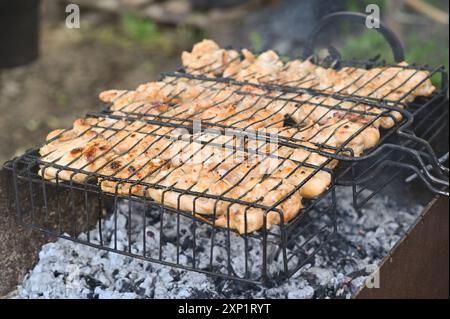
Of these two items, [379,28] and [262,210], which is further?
[379,28]

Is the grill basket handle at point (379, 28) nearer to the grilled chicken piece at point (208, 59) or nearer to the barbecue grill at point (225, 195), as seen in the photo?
the barbecue grill at point (225, 195)

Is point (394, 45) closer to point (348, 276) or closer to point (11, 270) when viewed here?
point (348, 276)

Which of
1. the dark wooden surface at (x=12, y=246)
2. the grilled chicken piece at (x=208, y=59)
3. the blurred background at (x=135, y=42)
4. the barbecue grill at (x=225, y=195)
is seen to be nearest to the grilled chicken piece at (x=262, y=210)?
the barbecue grill at (x=225, y=195)

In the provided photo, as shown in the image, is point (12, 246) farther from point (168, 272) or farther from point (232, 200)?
point (232, 200)

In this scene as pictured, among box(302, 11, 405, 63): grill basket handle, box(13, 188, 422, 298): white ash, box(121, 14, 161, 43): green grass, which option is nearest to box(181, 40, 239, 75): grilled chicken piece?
box(302, 11, 405, 63): grill basket handle

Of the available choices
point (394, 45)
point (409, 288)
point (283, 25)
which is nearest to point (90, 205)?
point (409, 288)

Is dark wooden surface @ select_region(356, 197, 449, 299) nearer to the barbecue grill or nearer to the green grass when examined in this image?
the barbecue grill

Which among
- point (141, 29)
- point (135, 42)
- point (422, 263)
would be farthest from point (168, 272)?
point (141, 29)
